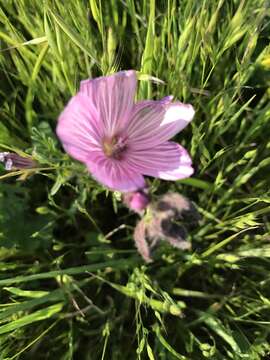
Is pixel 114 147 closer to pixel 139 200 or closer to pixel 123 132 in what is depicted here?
pixel 123 132

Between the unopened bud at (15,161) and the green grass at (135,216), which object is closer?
the unopened bud at (15,161)

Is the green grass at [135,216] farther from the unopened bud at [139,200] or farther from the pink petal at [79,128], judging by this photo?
the unopened bud at [139,200]

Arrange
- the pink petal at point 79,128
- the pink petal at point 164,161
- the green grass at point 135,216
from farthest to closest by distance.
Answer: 1. the green grass at point 135,216
2. the pink petal at point 164,161
3. the pink petal at point 79,128

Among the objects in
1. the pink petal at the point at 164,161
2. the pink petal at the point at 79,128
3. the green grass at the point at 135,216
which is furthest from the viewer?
the green grass at the point at 135,216

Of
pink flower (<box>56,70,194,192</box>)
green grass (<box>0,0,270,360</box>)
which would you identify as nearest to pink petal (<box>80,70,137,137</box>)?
pink flower (<box>56,70,194,192</box>)

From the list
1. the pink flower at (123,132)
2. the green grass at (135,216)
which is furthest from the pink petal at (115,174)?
the green grass at (135,216)

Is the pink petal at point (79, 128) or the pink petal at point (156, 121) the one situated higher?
the pink petal at point (79, 128)
